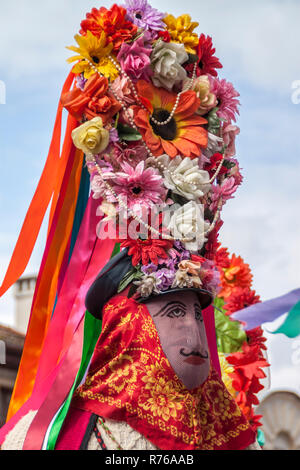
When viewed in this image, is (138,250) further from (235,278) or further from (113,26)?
(235,278)

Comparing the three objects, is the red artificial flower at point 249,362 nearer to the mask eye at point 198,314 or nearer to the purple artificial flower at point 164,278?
the mask eye at point 198,314

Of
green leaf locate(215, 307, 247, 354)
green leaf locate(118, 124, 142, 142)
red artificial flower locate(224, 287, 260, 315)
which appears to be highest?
green leaf locate(118, 124, 142, 142)

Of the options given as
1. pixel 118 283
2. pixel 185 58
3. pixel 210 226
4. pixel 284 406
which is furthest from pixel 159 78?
pixel 284 406

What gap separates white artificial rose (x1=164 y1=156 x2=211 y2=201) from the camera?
328 centimetres

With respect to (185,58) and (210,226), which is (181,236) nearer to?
(210,226)

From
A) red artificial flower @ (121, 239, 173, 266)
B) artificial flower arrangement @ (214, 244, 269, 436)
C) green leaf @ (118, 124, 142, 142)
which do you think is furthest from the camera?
artificial flower arrangement @ (214, 244, 269, 436)

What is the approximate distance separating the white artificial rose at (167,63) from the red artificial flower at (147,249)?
32.5 inches

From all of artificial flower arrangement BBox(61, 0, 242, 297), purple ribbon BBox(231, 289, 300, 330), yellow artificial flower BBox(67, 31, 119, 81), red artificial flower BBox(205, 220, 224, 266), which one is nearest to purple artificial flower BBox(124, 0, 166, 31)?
artificial flower arrangement BBox(61, 0, 242, 297)

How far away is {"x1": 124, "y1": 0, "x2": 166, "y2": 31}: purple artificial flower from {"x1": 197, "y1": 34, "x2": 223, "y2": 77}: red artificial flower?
0.77 feet

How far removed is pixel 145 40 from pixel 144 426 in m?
1.84

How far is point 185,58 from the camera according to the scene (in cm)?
346

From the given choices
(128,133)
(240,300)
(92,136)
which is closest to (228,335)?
(240,300)

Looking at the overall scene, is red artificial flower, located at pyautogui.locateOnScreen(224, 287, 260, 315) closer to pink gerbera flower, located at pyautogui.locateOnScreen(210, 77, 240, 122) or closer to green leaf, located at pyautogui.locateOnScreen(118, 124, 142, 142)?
pink gerbera flower, located at pyautogui.locateOnScreen(210, 77, 240, 122)

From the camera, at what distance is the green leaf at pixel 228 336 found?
473 centimetres
